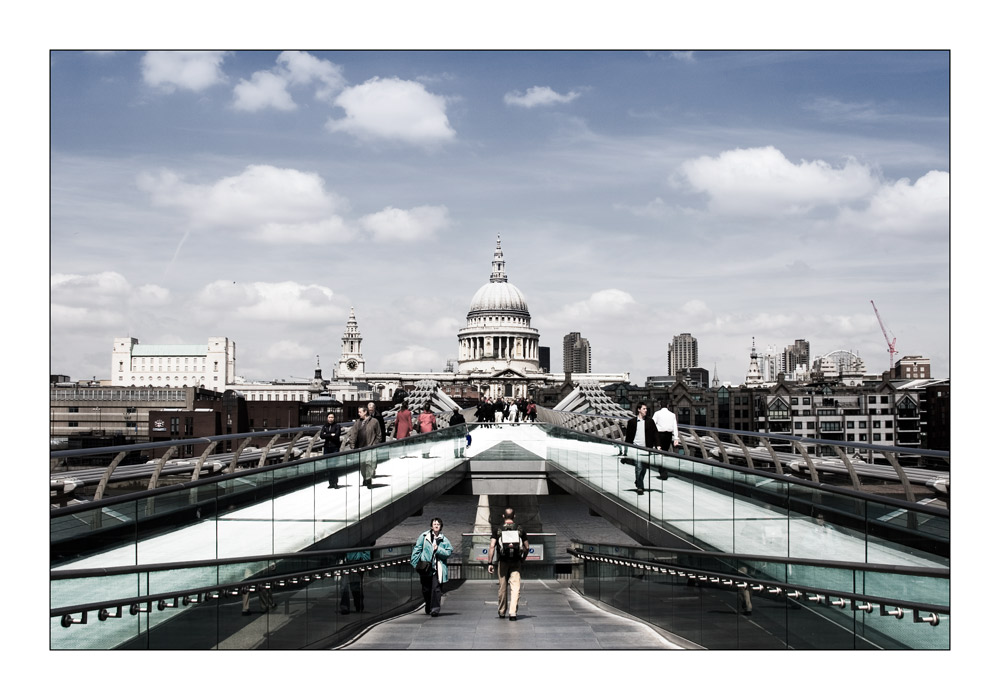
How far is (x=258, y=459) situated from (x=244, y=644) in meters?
6.75

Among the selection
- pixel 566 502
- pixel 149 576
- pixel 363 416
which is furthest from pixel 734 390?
pixel 149 576

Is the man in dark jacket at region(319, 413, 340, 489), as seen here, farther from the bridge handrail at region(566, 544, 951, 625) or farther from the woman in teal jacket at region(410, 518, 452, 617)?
the bridge handrail at region(566, 544, 951, 625)

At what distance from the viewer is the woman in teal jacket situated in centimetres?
1248

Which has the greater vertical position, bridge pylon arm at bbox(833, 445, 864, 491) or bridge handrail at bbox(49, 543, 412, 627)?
bridge pylon arm at bbox(833, 445, 864, 491)

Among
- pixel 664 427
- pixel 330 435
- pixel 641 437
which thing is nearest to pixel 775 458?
pixel 664 427

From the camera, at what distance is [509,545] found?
11820 mm

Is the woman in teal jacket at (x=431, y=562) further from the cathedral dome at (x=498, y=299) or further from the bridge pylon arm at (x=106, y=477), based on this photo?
the cathedral dome at (x=498, y=299)

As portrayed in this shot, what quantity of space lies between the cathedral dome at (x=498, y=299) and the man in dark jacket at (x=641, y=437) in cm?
17249

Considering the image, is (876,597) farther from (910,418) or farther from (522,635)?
(910,418)

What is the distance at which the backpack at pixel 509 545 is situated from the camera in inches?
464

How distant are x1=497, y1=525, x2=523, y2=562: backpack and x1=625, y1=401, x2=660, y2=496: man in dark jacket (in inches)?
72.5

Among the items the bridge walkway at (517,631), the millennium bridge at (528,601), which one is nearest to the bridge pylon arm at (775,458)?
the millennium bridge at (528,601)

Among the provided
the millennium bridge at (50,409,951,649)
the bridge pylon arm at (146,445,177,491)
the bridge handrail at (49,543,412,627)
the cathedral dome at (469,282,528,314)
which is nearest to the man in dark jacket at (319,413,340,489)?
the millennium bridge at (50,409,951,649)
